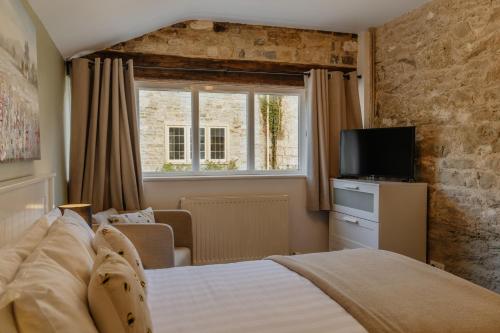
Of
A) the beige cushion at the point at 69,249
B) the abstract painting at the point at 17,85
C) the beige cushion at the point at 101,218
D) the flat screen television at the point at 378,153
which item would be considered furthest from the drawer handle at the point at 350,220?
the abstract painting at the point at 17,85

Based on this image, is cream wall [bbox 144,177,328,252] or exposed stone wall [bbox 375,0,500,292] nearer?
exposed stone wall [bbox 375,0,500,292]

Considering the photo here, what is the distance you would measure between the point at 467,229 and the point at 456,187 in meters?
0.35

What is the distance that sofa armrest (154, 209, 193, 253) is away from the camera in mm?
3105

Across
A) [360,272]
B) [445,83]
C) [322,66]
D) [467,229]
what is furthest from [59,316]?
[322,66]

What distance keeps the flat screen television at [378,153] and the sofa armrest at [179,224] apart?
66.7 inches

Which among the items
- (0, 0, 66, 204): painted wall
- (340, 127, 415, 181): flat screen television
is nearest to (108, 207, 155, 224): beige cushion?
(0, 0, 66, 204): painted wall

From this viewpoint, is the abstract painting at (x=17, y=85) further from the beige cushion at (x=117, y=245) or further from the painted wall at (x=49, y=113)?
the beige cushion at (x=117, y=245)

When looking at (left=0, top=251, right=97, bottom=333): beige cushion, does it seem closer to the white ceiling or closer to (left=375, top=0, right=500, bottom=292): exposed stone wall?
the white ceiling

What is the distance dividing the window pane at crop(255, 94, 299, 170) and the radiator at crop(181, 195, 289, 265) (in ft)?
1.43

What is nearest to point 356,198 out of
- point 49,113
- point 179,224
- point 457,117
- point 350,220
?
point 350,220

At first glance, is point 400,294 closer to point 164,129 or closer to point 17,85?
point 17,85

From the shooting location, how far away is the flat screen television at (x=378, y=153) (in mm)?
3352

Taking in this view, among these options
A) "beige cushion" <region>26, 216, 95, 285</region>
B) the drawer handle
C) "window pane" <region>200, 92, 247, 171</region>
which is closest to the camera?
"beige cushion" <region>26, 216, 95, 285</region>

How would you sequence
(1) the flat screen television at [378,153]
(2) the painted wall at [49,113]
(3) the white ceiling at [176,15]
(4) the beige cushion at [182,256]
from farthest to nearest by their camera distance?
1. (1) the flat screen television at [378,153]
2. (4) the beige cushion at [182,256]
3. (3) the white ceiling at [176,15]
4. (2) the painted wall at [49,113]
